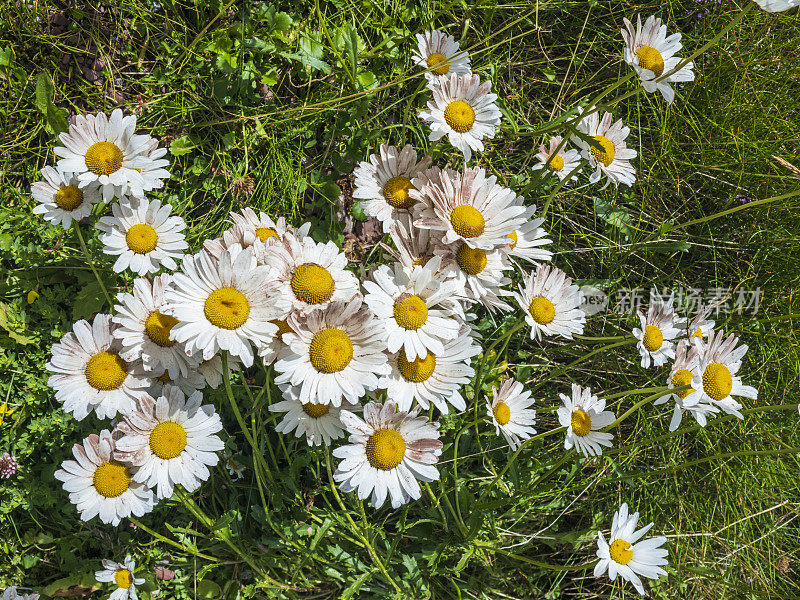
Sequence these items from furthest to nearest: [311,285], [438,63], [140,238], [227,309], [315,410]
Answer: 1. [438,63]
2. [140,238]
3. [315,410]
4. [311,285]
5. [227,309]

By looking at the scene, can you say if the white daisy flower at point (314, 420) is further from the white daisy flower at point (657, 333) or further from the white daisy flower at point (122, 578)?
the white daisy flower at point (657, 333)

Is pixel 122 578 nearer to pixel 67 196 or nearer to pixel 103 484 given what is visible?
pixel 103 484

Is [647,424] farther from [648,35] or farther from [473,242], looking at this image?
[648,35]

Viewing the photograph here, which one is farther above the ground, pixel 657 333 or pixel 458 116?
pixel 458 116

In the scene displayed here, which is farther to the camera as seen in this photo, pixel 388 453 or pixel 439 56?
pixel 439 56

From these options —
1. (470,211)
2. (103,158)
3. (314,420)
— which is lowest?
(314,420)

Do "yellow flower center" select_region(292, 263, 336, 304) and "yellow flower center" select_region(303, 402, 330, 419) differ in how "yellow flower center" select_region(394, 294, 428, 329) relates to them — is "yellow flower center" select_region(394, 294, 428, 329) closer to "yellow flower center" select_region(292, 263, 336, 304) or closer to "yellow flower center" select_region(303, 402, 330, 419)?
"yellow flower center" select_region(292, 263, 336, 304)

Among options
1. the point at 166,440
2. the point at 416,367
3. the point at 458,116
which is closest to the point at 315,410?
the point at 416,367
